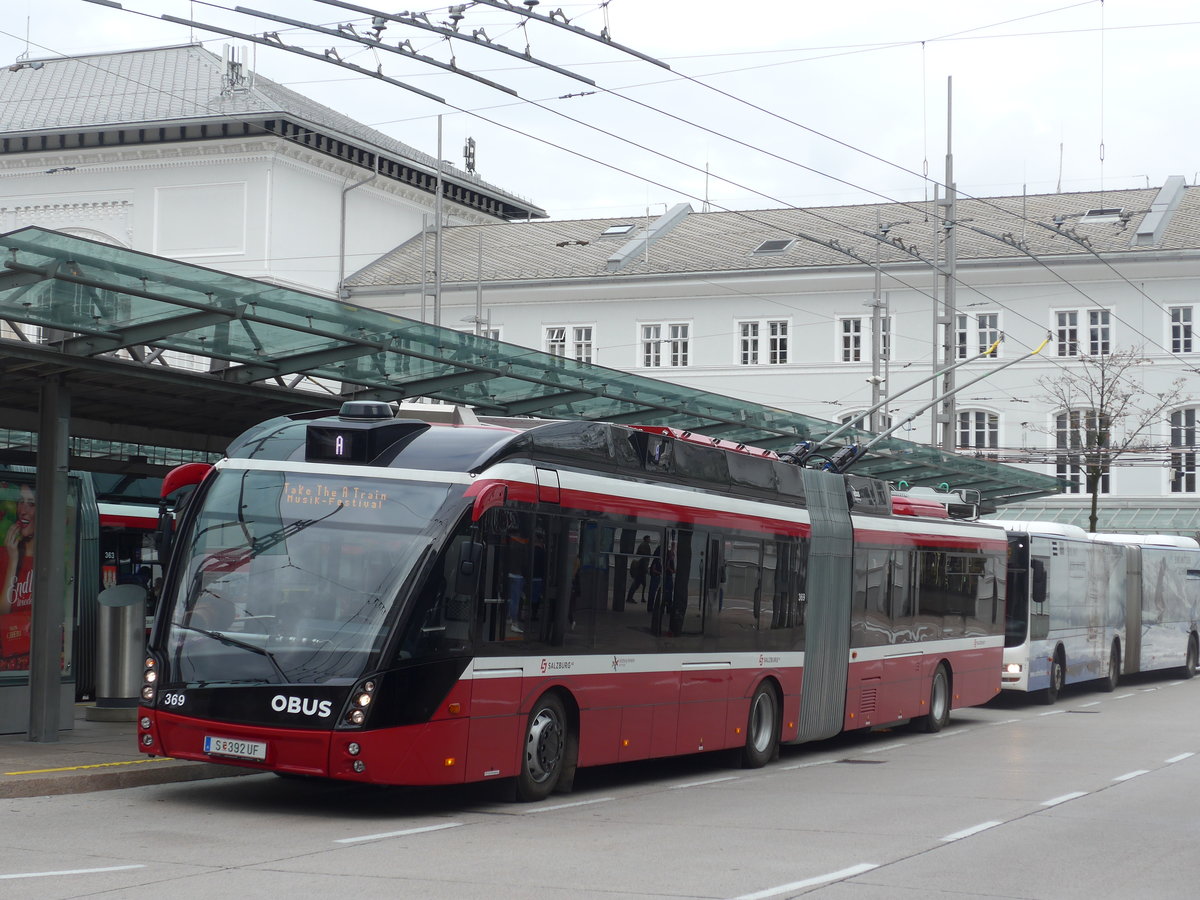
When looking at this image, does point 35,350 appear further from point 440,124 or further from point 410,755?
point 440,124

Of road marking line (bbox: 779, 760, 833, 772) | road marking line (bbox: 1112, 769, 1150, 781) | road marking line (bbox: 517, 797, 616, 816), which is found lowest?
road marking line (bbox: 779, 760, 833, 772)

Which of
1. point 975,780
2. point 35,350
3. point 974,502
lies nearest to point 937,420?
point 974,502

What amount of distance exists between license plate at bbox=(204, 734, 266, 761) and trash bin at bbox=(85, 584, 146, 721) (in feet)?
20.6

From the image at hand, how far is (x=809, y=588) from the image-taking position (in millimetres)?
18062

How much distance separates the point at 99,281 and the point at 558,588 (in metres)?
4.39

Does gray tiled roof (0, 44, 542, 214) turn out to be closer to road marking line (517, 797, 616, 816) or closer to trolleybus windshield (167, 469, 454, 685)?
road marking line (517, 797, 616, 816)

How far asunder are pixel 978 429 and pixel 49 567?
159 ft

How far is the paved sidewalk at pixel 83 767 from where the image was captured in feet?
40.1

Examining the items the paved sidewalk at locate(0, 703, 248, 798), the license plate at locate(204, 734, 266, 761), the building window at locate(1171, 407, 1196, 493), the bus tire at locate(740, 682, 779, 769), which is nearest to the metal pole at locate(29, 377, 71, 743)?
the paved sidewalk at locate(0, 703, 248, 798)

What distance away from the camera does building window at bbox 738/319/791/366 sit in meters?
61.6

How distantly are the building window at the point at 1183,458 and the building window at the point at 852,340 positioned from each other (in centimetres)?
1116

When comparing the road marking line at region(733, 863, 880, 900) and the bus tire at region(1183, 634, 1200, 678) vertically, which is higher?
the road marking line at region(733, 863, 880, 900)

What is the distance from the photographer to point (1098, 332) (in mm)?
57406

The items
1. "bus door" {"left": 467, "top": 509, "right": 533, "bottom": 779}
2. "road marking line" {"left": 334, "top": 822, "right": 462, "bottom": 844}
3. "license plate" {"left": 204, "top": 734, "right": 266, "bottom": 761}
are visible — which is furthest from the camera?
"bus door" {"left": 467, "top": 509, "right": 533, "bottom": 779}
